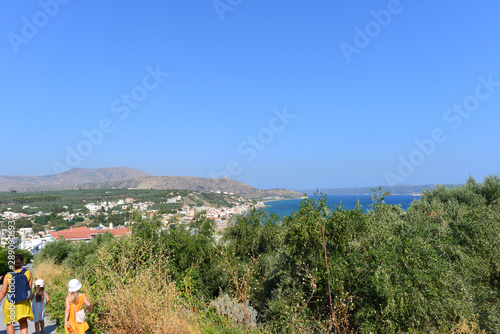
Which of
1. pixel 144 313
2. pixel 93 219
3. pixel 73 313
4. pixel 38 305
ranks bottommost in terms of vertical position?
pixel 93 219

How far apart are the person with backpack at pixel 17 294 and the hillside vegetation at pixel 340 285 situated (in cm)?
106

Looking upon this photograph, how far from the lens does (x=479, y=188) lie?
18062 millimetres

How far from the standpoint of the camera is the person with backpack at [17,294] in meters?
5.31

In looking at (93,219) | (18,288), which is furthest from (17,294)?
(93,219)

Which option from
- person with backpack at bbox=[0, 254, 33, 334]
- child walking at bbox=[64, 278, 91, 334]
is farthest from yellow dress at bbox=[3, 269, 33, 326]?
child walking at bbox=[64, 278, 91, 334]

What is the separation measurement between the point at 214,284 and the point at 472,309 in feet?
26.9

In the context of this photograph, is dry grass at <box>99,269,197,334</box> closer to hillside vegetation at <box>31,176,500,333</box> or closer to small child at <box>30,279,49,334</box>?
hillside vegetation at <box>31,176,500,333</box>

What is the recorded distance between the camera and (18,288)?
5.34 m

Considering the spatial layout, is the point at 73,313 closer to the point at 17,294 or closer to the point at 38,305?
the point at 17,294

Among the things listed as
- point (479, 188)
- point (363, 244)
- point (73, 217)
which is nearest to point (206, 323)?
point (363, 244)

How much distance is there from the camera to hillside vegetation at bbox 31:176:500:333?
4926mm

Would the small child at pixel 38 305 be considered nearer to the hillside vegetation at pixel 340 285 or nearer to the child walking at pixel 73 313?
the hillside vegetation at pixel 340 285

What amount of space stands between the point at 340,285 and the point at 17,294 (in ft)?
19.8

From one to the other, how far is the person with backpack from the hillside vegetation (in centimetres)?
106
